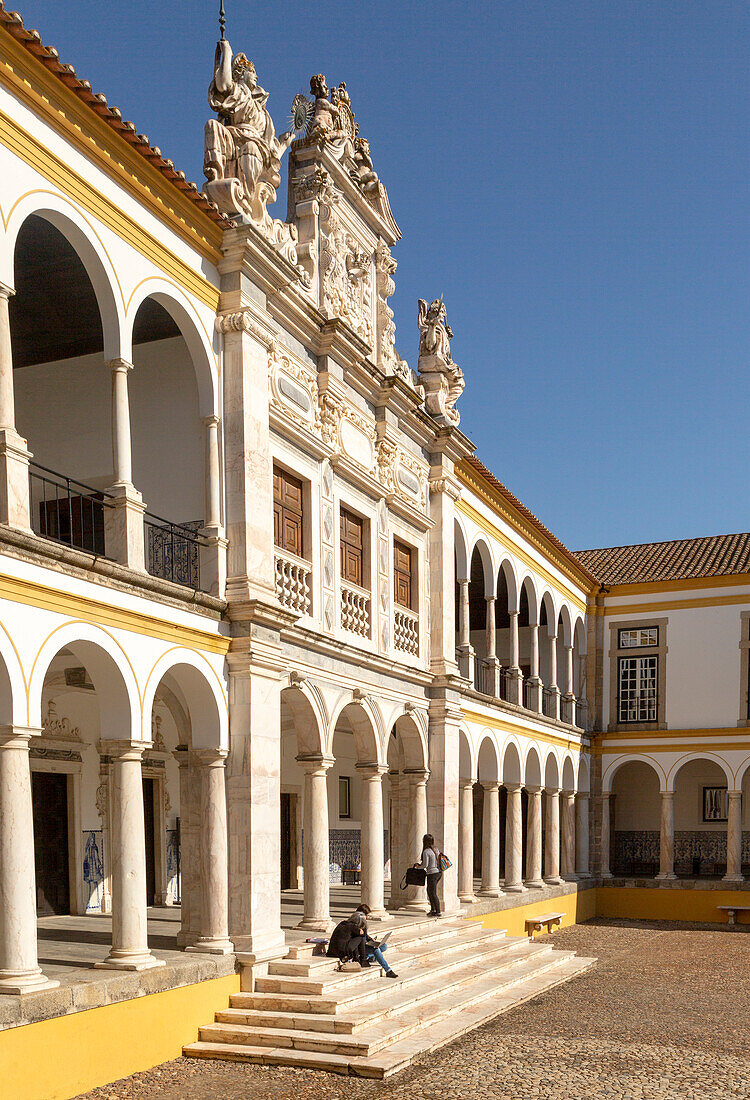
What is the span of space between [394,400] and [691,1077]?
875cm

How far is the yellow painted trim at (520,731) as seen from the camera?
17969 mm

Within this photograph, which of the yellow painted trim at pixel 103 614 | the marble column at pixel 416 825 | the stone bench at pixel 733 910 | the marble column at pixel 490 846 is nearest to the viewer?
the yellow painted trim at pixel 103 614

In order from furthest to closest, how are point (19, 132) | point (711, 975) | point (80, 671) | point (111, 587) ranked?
point (711, 975), point (80, 671), point (111, 587), point (19, 132)

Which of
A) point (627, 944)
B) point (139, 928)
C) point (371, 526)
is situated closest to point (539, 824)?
point (627, 944)

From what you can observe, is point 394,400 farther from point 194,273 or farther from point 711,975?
point 711,975

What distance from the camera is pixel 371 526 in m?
14.4

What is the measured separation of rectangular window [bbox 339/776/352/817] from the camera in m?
21.0

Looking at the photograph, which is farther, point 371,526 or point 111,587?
point 371,526

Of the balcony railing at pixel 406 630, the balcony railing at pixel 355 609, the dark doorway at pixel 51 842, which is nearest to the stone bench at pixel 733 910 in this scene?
the balcony railing at pixel 406 630

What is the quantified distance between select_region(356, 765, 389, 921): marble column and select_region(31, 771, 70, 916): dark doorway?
11.3 ft

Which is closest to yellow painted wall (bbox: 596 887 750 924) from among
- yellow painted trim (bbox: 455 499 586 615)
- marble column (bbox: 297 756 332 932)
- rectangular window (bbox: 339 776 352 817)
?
yellow painted trim (bbox: 455 499 586 615)

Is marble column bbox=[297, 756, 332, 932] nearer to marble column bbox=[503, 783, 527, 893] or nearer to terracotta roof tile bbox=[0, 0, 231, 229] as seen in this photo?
terracotta roof tile bbox=[0, 0, 231, 229]

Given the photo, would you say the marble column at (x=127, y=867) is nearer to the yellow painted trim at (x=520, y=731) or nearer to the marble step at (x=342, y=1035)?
the marble step at (x=342, y=1035)

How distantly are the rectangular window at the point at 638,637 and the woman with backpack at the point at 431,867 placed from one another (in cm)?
1215
